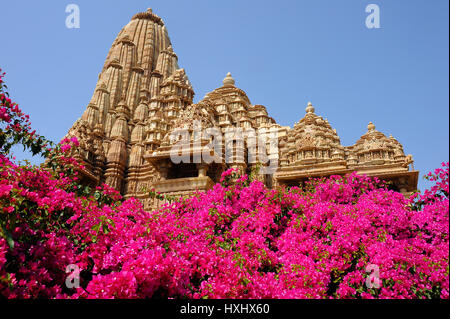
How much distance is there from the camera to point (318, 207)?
323 inches

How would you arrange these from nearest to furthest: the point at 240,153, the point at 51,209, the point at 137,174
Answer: the point at 51,209 < the point at 240,153 < the point at 137,174

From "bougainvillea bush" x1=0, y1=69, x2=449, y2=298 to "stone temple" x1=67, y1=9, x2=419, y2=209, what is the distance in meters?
3.34

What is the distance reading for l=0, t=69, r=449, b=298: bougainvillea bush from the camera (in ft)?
16.0

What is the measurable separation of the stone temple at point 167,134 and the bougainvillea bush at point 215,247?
3.34 metres

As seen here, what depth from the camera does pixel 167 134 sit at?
17.2m

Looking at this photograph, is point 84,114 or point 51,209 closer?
point 51,209

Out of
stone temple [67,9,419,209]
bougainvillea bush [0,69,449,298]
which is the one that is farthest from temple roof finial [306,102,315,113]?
bougainvillea bush [0,69,449,298]

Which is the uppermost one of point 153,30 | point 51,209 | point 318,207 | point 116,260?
point 153,30

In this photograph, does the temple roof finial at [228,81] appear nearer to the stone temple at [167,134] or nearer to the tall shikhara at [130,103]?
the stone temple at [167,134]

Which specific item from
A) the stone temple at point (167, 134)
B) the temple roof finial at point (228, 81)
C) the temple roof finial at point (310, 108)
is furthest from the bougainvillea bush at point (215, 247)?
the temple roof finial at point (228, 81)

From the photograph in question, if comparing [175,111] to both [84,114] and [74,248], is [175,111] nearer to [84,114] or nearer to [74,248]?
[84,114]

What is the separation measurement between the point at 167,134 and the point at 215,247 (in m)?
11.2
